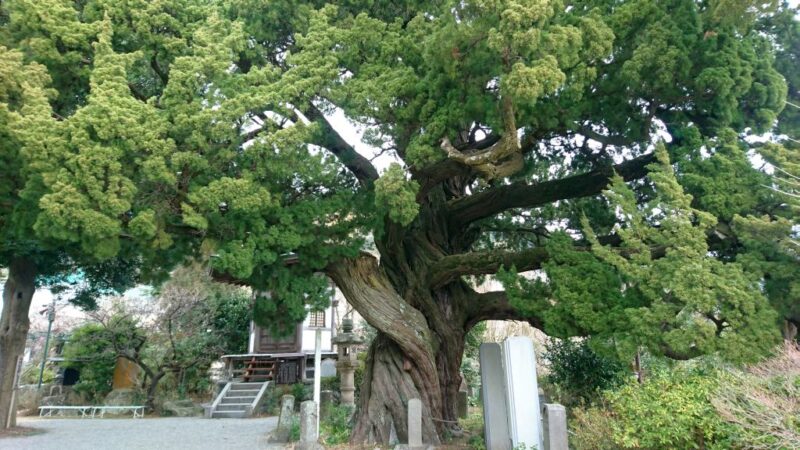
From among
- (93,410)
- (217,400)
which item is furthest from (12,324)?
(217,400)

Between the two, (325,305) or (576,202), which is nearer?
(325,305)

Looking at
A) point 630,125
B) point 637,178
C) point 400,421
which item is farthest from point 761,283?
point 400,421

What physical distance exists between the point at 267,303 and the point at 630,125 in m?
6.54

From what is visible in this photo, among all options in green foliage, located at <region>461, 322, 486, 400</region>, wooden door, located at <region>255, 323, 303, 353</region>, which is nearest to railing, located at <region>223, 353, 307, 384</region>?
wooden door, located at <region>255, 323, 303, 353</region>

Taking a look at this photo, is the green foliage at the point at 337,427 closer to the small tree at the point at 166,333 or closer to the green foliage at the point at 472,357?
the green foliage at the point at 472,357

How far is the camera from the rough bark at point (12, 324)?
37.9ft

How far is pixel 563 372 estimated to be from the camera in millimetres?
12273

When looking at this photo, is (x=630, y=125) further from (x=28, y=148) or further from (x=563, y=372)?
(x=28, y=148)

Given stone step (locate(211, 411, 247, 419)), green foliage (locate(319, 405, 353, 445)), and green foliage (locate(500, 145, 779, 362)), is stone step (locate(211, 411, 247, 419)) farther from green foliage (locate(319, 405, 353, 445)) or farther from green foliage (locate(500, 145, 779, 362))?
green foliage (locate(500, 145, 779, 362))

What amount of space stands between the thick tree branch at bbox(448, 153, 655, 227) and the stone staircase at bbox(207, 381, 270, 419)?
9.56 metres

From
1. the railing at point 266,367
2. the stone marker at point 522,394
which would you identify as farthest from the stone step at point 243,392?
the stone marker at point 522,394

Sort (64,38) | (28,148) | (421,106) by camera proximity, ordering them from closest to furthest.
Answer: (28,148) → (64,38) → (421,106)

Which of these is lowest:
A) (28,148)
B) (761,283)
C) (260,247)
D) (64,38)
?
(761,283)

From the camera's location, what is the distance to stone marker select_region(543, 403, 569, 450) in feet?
20.0
